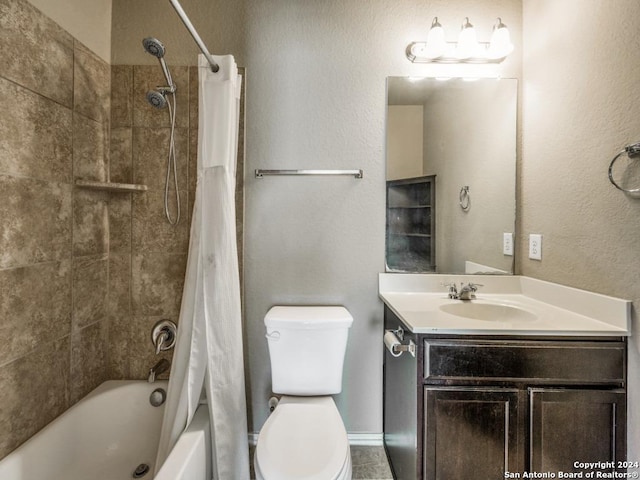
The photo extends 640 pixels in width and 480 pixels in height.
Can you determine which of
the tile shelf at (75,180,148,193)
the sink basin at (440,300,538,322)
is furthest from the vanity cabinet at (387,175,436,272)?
the tile shelf at (75,180,148,193)

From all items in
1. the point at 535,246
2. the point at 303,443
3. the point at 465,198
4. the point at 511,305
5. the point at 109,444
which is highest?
the point at 465,198

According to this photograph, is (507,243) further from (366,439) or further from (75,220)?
(75,220)

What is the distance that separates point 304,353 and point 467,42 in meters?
1.84

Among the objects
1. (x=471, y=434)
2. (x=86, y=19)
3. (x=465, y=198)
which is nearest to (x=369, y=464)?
(x=471, y=434)

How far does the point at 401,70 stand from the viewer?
5.95ft

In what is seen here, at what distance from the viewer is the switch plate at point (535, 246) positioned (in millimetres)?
1644

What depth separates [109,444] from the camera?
5.17ft

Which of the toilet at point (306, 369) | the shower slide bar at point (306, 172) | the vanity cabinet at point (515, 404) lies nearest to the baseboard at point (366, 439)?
the toilet at point (306, 369)

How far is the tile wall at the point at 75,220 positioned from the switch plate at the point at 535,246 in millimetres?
1588

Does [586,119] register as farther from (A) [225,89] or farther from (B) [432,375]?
(A) [225,89]

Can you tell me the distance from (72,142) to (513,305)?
7.49 ft

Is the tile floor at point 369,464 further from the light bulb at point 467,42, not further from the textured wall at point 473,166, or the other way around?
the light bulb at point 467,42

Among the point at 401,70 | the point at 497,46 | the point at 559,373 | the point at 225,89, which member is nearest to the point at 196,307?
the point at 225,89

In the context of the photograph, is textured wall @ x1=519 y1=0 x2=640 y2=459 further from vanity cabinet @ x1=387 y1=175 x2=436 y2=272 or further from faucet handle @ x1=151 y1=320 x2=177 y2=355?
faucet handle @ x1=151 y1=320 x2=177 y2=355
